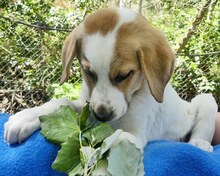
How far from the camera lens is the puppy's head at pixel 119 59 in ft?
7.38

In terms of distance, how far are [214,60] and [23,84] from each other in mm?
2497

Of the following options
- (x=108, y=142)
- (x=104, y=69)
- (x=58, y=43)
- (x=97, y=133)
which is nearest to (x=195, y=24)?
(x=58, y=43)

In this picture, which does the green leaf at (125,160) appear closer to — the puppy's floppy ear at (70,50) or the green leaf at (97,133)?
the green leaf at (97,133)

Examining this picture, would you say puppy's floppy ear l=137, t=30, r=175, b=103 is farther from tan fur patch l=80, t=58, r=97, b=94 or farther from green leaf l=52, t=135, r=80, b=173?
green leaf l=52, t=135, r=80, b=173

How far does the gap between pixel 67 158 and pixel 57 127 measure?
0.21 meters

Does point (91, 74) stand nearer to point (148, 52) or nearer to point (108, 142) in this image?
point (148, 52)

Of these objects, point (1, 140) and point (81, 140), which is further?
point (1, 140)

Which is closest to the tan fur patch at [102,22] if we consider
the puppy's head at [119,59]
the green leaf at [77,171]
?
the puppy's head at [119,59]

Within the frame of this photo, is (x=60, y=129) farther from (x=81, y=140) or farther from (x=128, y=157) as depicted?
(x=128, y=157)

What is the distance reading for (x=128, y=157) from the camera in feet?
5.74

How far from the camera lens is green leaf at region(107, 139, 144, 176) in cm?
169

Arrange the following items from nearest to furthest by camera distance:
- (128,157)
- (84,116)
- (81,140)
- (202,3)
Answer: (128,157) → (81,140) → (84,116) → (202,3)

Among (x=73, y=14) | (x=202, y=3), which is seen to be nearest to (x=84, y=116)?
(x=73, y=14)

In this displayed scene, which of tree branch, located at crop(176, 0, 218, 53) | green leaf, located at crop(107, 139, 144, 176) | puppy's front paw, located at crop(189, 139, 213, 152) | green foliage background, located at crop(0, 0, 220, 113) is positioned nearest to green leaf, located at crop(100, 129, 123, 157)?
green leaf, located at crop(107, 139, 144, 176)
